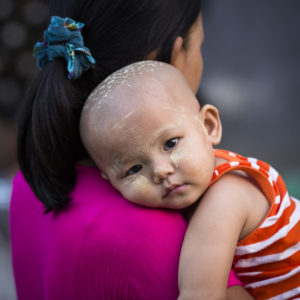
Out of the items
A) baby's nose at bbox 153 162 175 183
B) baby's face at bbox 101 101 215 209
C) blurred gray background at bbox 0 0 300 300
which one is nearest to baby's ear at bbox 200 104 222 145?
baby's face at bbox 101 101 215 209

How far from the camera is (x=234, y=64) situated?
558 cm

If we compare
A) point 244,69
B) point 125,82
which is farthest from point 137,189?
point 244,69

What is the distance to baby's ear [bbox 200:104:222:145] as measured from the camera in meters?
1.37

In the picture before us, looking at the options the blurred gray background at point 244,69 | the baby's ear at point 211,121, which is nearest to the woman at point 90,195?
the baby's ear at point 211,121

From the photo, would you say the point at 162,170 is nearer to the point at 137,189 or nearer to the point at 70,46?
the point at 137,189

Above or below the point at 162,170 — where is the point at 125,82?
above

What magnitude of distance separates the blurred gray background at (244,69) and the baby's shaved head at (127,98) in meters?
4.03

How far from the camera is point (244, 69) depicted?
5.57 metres

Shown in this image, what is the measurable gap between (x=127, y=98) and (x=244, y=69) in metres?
4.59

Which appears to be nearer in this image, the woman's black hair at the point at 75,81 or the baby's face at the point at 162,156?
the baby's face at the point at 162,156

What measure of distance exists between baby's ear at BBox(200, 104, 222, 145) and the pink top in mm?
282

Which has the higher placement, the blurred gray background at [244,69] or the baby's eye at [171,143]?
the baby's eye at [171,143]

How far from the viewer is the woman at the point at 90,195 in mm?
1191

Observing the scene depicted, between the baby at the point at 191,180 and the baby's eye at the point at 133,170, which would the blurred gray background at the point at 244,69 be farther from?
the baby's eye at the point at 133,170
